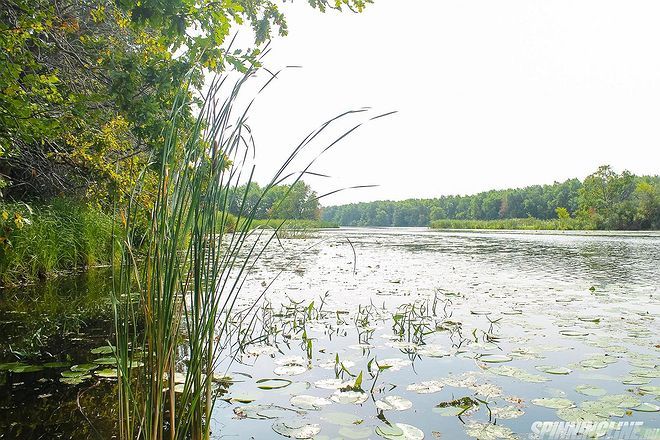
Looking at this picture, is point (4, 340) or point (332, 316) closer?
point (4, 340)

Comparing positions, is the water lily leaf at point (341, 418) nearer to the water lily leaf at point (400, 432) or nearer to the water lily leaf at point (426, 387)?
the water lily leaf at point (400, 432)

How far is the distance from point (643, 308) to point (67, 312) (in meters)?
6.76

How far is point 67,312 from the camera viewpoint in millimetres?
4520

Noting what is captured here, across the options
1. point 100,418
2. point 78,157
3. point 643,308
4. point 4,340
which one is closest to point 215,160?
point 100,418

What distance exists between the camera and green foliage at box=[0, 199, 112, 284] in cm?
611

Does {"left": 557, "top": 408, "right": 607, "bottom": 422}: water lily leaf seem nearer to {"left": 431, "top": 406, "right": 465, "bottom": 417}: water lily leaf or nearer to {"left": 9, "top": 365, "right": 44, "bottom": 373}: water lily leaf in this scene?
{"left": 431, "top": 406, "right": 465, "bottom": 417}: water lily leaf

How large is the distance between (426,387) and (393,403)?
0.37 meters

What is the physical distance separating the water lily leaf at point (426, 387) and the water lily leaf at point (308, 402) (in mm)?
604

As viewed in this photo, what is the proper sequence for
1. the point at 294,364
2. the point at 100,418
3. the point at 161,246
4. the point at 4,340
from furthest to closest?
1. the point at 4,340
2. the point at 294,364
3. the point at 100,418
4. the point at 161,246

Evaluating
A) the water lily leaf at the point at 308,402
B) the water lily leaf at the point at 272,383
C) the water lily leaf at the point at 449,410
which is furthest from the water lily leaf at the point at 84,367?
the water lily leaf at the point at 449,410

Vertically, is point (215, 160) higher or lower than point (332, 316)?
higher

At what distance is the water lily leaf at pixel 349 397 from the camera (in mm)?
2579

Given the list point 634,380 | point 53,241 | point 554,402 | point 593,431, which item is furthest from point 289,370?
point 53,241

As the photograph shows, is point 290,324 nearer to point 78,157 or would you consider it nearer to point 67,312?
point 67,312
